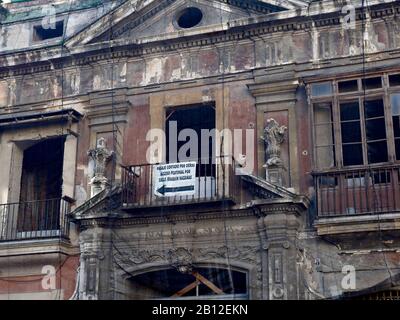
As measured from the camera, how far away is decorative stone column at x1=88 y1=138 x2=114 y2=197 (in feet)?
47.7

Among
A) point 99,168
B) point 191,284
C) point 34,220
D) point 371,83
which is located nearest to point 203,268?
point 191,284

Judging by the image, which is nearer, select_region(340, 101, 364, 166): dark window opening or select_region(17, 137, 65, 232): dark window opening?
select_region(340, 101, 364, 166): dark window opening

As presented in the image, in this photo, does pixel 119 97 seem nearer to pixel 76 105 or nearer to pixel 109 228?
pixel 76 105

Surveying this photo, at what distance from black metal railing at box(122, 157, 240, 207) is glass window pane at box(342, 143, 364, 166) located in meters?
2.04

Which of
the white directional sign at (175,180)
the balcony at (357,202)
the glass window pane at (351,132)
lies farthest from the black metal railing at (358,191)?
the white directional sign at (175,180)

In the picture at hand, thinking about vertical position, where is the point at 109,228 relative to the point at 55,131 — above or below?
below

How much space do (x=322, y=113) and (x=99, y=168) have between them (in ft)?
14.7

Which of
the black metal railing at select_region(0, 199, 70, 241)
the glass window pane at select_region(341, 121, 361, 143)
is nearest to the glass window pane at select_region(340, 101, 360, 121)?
the glass window pane at select_region(341, 121, 361, 143)

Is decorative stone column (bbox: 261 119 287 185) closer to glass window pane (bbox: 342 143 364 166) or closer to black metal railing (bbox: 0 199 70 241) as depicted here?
glass window pane (bbox: 342 143 364 166)

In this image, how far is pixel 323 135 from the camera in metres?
13.8

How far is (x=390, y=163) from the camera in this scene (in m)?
12.9

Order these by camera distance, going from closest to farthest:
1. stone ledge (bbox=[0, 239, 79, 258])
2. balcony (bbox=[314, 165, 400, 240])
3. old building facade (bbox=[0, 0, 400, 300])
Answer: balcony (bbox=[314, 165, 400, 240]), old building facade (bbox=[0, 0, 400, 300]), stone ledge (bbox=[0, 239, 79, 258])

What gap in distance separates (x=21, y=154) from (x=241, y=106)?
4985 millimetres
